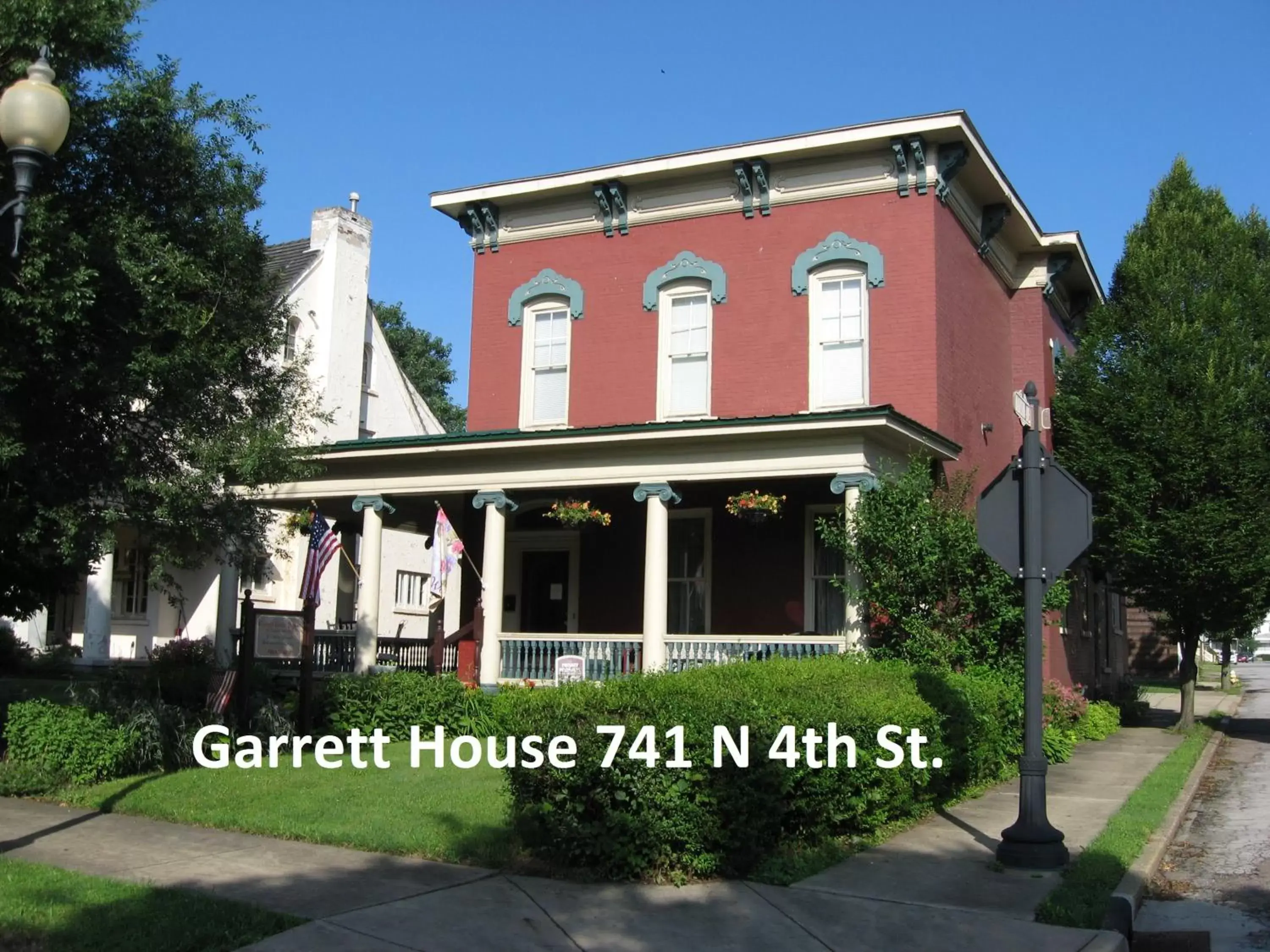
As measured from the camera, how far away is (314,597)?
15.4m

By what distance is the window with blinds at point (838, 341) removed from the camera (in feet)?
58.4

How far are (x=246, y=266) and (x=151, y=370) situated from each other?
2158mm

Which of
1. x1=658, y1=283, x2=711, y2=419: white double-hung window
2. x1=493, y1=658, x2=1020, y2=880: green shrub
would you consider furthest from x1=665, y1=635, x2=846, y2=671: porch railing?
x1=493, y1=658, x2=1020, y2=880: green shrub

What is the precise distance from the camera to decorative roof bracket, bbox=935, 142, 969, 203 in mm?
17422

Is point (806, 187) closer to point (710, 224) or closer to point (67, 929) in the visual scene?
point (710, 224)

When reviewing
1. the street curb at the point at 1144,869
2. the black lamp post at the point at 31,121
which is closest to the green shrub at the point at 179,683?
the black lamp post at the point at 31,121

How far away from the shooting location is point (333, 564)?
28266mm

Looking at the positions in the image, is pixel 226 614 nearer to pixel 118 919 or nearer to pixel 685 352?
pixel 685 352

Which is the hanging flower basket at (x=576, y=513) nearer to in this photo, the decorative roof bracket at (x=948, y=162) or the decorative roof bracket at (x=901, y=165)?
the decorative roof bracket at (x=901, y=165)

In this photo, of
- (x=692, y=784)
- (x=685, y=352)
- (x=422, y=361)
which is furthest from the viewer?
(x=422, y=361)

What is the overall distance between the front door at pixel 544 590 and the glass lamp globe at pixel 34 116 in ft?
42.9

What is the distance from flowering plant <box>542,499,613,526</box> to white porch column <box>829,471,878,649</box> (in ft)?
12.1

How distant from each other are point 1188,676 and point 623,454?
1111 cm

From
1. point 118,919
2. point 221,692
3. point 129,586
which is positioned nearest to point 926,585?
point 221,692
